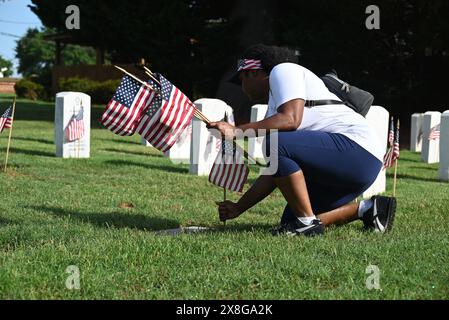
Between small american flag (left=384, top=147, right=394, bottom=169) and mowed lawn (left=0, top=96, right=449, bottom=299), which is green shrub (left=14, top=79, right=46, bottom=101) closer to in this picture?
mowed lawn (left=0, top=96, right=449, bottom=299)

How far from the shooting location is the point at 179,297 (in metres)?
3.73

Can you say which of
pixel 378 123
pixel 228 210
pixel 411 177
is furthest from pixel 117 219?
pixel 411 177

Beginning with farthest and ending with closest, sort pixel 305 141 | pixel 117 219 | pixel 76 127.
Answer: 1. pixel 76 127
2. pixel 117 219
3. pixel 305 141

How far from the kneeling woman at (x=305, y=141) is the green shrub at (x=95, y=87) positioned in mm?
30171

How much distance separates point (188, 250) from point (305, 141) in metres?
1.25

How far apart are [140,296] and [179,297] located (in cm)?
20

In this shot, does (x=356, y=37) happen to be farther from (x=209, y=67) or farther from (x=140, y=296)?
(x=140, y=296)

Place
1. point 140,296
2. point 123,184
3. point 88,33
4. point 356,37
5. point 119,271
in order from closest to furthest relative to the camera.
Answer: point 140,296
point 119,271
point 123,184
point 356,37
point 88,33

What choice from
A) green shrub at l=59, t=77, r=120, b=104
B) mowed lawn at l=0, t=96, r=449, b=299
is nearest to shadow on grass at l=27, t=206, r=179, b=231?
mowed lawn at l=0, t=96, r=449, b=299

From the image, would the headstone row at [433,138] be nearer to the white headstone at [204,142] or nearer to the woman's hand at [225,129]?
the white headstone at [204,142]

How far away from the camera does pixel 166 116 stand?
561cm

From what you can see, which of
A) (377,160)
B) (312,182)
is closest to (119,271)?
(312,182)

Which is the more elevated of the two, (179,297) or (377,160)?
(377,160)

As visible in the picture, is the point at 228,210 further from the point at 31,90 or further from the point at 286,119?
the point at 31,90
